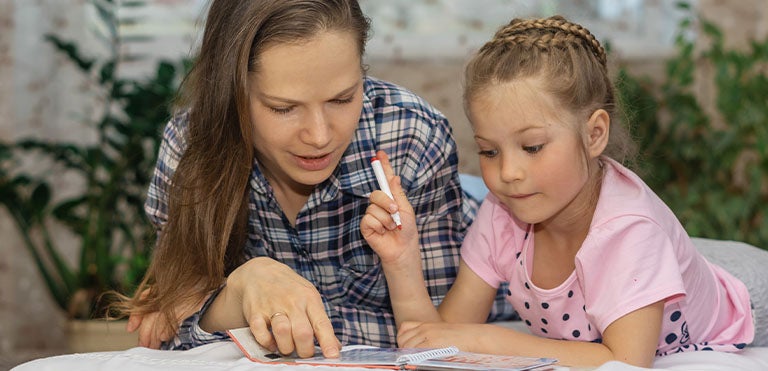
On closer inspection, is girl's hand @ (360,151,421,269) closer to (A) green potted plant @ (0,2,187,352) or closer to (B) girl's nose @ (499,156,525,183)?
(B) girl's nose @ (499,156,525,183)

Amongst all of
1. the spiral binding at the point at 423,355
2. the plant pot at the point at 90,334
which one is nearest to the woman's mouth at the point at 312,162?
the spiral binding at the point at 423,355

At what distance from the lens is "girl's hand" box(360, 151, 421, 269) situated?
1.49 m

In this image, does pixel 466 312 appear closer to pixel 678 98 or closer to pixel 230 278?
pixel 230 278

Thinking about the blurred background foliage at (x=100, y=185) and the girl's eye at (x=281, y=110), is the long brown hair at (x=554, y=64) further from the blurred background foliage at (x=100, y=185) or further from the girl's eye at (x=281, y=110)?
the blurred background foliage at (x=100, y=185)

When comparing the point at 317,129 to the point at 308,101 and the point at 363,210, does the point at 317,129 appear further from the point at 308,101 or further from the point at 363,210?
the point at 363,210

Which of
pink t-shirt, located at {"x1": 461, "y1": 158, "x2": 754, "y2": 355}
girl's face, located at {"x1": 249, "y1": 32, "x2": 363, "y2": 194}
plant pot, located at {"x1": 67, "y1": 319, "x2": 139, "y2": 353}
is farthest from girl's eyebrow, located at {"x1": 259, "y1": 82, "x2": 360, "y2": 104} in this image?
plant pot, located at {"x1": 67, "y1": 319, "x2": 139, "y2": 353}

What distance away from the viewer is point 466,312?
1620 millimetres

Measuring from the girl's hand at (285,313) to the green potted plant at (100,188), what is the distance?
1696 mm

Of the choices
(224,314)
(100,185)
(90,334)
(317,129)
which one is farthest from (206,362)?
(100,185)

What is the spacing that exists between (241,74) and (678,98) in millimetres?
2328

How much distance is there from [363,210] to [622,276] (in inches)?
22.4

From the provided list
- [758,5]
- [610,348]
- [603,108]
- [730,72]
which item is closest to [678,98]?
[730,72]

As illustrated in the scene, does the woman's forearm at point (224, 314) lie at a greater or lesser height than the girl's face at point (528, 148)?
lesser

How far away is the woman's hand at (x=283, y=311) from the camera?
1236 mm
